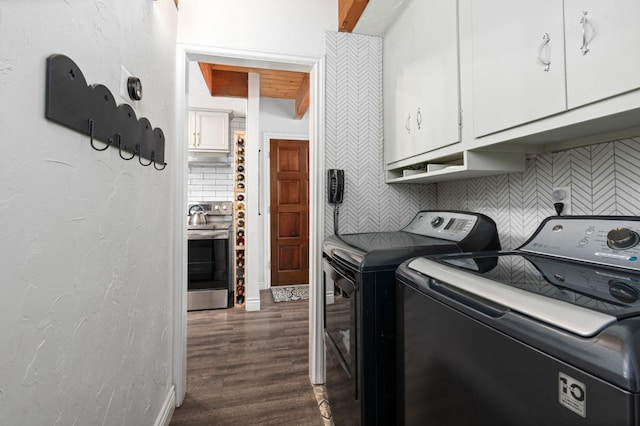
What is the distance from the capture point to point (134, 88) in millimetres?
1064

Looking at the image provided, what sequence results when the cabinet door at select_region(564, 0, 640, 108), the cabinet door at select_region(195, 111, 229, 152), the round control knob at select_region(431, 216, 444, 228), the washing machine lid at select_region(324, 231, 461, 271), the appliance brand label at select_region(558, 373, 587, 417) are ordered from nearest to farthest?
1. the appliance brand label at select_region(558, 373, 587, 417)
2. the cabinet door at select_region(564, 0, 640, 108)
3. the washing machine lid at select_region(324, 231, 461, 271)
4. the round control knob at select_region(431, 216, 444, 228)
5. the cabinet door at select_region(195, 111, 229, 152)

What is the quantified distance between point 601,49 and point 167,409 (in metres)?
2.23

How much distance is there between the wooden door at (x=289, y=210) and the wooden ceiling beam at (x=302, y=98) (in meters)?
0.44

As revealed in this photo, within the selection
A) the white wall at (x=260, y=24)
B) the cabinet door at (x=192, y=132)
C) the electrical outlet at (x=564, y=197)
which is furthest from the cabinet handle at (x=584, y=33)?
the cabinet door at (x=192, y=132)

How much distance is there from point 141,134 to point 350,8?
133 cm

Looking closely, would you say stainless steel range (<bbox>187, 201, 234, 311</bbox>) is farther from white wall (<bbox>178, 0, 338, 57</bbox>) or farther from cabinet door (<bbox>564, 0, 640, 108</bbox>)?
cabinet door (<bbox>564, 0, 640, 108</bbox>)

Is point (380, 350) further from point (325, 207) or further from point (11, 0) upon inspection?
point (11, 0)

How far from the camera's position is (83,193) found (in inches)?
30.8

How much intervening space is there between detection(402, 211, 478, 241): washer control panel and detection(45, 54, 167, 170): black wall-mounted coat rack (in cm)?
137

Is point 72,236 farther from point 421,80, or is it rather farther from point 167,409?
point 421,80

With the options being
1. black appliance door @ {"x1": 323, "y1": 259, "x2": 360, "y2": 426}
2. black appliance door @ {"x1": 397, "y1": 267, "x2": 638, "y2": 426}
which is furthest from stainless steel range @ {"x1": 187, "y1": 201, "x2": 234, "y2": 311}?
black appliance door @ {"x1": 397, "y1": 267, "x2": 638, "y2": 426}

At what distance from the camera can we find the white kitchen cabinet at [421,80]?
1276mm

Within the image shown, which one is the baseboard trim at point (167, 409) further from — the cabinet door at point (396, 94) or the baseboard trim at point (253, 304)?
the cabinet door at point (396, 94)

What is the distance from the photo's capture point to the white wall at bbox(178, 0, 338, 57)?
1.69m
